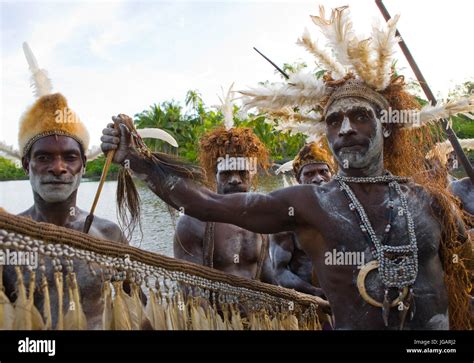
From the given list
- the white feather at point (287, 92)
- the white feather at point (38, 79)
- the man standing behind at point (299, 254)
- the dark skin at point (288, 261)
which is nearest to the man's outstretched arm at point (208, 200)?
the white feather at point (287, 92)

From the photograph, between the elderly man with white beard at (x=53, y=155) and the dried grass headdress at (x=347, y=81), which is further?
the elderly man with white beard at (x=53, y=155)

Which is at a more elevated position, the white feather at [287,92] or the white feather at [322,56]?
the white feather at [322,56]

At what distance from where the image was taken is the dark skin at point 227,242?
3906 mm

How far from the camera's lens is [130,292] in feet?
8.06

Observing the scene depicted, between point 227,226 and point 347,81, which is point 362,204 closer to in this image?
point 347,81

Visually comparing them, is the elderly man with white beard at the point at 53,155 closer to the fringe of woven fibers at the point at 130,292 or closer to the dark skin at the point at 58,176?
the dark skin at the point at 58,176

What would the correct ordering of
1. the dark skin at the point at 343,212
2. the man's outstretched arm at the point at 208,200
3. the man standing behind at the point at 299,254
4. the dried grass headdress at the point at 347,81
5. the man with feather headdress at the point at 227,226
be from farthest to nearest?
the man standing behind at the point at 299,254
the man with feather headdress at the point at 227,226
the dried grass headdress at the point at 347,81
the dark skin at the point at 343,212
the man's outstretched arm at the point at 208,200

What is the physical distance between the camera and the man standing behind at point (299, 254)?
4.16 m

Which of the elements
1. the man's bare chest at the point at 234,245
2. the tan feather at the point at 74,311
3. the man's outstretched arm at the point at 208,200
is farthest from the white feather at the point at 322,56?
the tan feather at the point at 74,311

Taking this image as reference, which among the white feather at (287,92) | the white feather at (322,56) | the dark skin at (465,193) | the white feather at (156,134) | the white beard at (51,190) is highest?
the white feather at (322,56)

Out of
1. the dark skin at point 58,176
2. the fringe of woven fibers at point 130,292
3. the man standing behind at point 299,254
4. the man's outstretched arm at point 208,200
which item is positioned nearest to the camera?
the fringe of woven fibers at point 130,292

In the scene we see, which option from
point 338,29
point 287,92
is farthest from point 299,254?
point 338,29

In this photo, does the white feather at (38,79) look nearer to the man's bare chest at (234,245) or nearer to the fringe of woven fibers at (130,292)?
the fringe of woven fibers at (130,292)

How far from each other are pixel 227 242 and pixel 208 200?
5.02 ft
